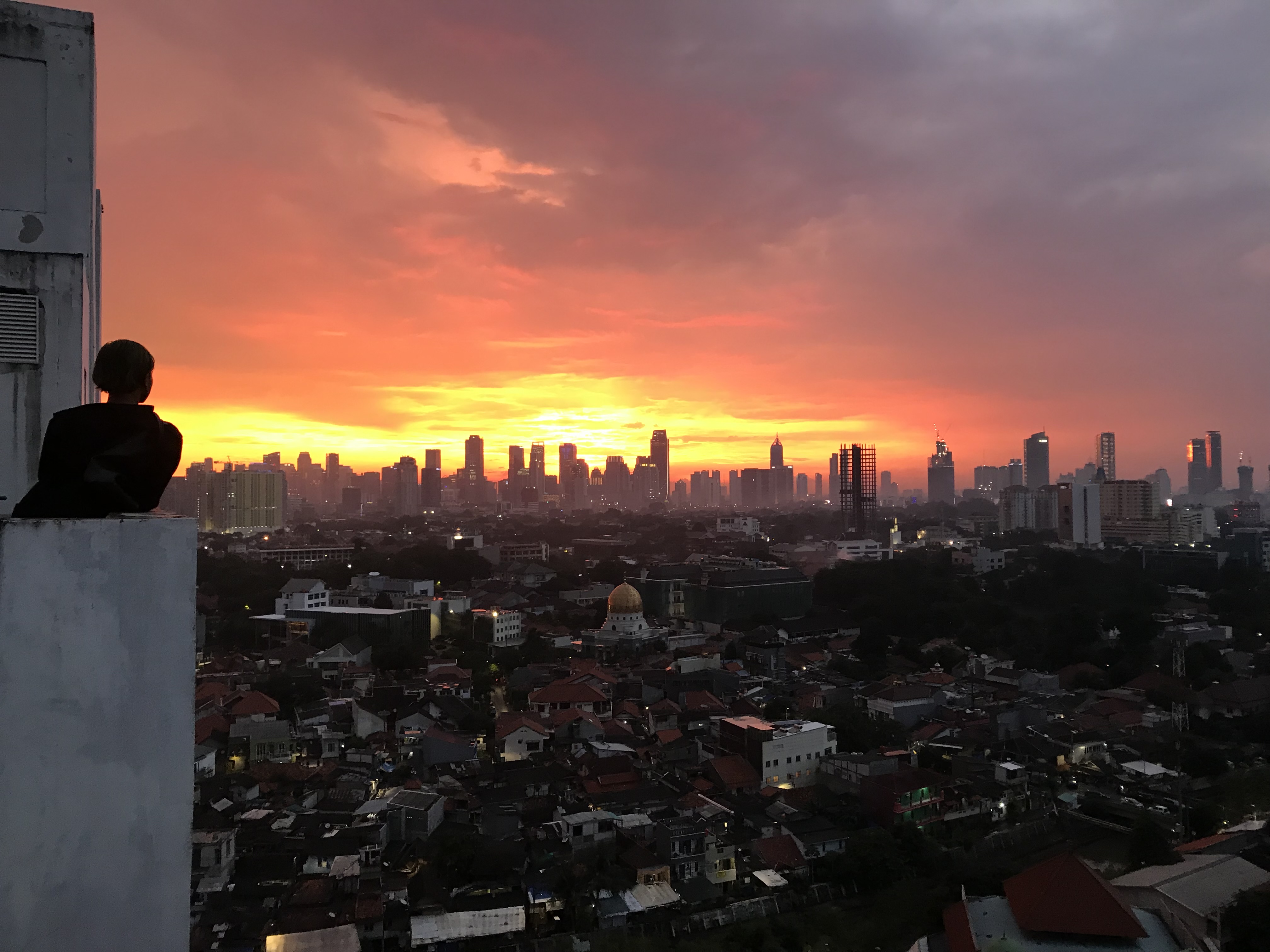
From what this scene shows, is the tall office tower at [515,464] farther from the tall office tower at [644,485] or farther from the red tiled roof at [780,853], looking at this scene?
the red tiled roof at [780,853]

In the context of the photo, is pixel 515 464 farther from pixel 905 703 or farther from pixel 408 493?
pixel 905 703

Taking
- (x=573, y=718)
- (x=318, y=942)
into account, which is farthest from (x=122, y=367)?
(x=573, y=718)

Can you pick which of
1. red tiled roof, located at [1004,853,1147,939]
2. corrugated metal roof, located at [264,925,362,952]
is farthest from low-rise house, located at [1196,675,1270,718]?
corrugated metal roof, located at [264,925,362,952]

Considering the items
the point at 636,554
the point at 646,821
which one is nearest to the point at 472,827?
the point at 646,821

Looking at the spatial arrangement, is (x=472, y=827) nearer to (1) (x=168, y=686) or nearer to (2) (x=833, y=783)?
(2) (x=833, y=783)

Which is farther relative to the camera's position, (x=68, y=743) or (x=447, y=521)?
(x=447, y=521)
